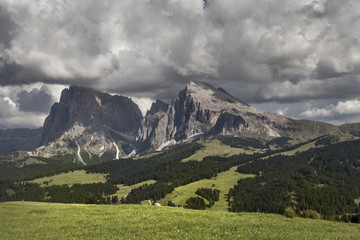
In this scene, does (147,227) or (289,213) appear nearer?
(147,227)

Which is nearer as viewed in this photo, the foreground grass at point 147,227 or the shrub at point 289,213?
the foreground grass at point 147,227

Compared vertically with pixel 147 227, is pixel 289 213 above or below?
below

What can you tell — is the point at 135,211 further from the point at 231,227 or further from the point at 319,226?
the point at 319,226

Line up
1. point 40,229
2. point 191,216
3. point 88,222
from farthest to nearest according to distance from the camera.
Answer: point 191,216 → point 88,222 → point 40,229

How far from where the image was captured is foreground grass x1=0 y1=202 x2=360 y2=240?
119 ft

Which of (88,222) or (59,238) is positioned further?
(88,222)

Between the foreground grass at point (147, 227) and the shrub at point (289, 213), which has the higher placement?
the foreground grass at point (147, 227)

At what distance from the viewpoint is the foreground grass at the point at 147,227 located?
36.3 meters

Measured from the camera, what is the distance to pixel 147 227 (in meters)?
41.9

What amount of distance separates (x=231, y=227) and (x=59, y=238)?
85.5ft

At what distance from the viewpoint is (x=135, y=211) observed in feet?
185

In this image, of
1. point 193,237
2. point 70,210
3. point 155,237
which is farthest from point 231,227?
point 70,210

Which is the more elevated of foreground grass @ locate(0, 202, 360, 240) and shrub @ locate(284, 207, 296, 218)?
foreground grass @ locate(0, 202, 360, 240)

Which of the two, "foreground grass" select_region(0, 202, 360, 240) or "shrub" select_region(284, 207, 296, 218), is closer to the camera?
"foreground grass" select_region(0, 202, 360, 240)
